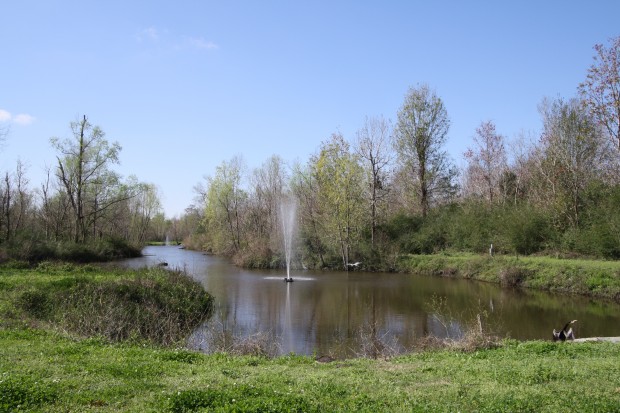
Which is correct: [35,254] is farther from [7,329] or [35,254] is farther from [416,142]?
[416,142]

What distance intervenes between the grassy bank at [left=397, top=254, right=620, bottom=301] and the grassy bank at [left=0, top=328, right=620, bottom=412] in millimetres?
16565

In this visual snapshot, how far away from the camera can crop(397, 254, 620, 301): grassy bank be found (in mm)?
25234

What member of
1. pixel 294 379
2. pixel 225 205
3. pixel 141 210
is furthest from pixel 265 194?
pixel 294 379

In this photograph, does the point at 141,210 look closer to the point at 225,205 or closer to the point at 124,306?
the point at 225,205

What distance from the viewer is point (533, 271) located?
2983 cm

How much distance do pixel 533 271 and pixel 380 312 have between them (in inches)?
542

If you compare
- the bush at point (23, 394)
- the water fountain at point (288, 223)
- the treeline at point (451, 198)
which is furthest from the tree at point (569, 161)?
the bush at point (23, 394)

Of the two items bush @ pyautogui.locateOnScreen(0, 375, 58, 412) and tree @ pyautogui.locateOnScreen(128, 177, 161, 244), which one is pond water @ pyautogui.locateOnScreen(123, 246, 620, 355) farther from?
tree @ pyautogui.locateOnScreen(128, 177, 161, 244)

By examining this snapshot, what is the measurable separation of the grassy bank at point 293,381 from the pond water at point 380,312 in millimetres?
4169

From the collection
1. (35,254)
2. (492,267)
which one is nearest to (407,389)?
(492,267)

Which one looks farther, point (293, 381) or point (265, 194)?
point (265, 194)

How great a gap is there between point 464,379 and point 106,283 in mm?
14593

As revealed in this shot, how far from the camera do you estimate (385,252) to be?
141 feet

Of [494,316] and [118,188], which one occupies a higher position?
[118,188]
